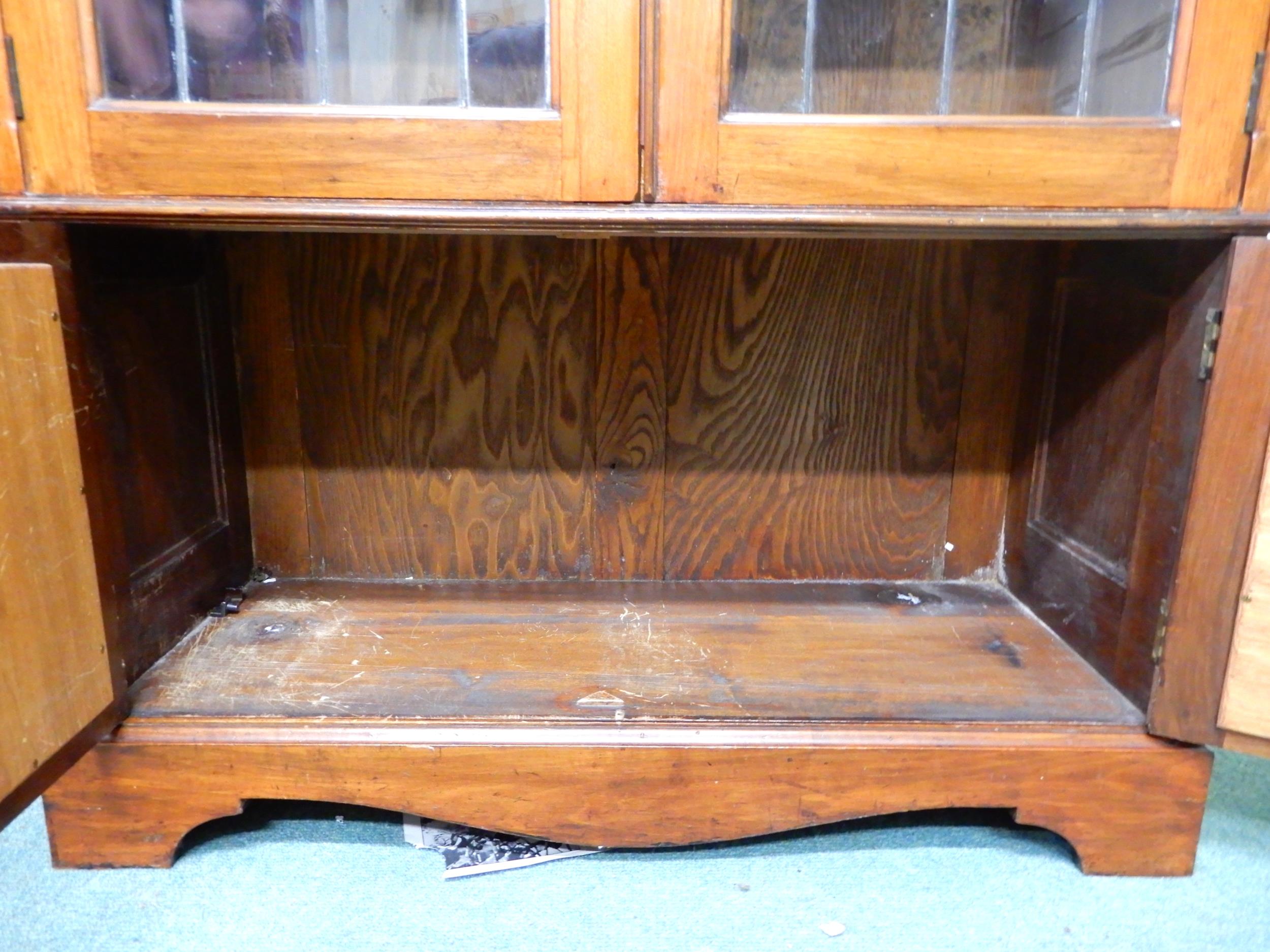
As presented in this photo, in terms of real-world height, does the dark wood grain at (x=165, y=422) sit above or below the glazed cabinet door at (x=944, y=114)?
below

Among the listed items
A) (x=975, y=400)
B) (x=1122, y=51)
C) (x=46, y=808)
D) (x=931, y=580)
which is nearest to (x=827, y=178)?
(x=1122, y=51)

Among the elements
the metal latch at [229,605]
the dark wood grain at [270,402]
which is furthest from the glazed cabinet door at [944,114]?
the metal latch at [229,605]

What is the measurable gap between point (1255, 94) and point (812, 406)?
1.73 ft

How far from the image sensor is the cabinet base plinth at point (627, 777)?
2.52 feet

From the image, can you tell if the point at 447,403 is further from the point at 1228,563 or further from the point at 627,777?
the point at 1228,563

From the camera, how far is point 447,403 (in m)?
1.06

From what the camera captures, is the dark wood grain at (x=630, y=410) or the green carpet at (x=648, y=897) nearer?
the green carpet at (x=648, y=897)

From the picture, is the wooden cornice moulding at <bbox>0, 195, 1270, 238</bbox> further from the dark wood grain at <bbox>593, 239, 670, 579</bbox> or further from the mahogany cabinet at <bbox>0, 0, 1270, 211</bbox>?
the dark wood grain at <bbox>593, 239, 670, 579</bbox>

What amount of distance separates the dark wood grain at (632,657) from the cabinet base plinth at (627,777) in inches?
0.8

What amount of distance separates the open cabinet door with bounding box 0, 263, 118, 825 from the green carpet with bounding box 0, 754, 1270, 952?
190 mm

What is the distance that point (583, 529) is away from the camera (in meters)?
1.11

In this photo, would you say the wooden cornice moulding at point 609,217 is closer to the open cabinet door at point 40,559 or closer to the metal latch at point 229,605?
the open cabinet door at point 40,559

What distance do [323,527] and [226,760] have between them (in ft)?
1.26

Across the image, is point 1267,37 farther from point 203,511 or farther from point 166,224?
point 203,511
